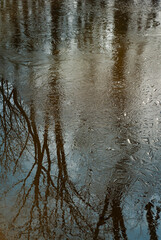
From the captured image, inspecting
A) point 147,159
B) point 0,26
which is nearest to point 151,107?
point 147,159

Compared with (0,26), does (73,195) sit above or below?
below

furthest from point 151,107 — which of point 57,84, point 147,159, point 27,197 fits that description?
point 27,197

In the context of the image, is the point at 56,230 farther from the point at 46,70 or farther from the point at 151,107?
the point at 46,70

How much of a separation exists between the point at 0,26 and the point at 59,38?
178cm

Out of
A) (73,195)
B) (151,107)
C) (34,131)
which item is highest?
(151,107)

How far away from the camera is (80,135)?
3.87 metres

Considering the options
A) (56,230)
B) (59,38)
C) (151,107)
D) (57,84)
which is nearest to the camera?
(56,230)

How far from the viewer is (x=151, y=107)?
4492 mm

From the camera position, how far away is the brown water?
275 cm

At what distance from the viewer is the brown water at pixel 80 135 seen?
9.02ft

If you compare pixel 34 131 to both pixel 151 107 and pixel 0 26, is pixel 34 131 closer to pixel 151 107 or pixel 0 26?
pixel 151 107

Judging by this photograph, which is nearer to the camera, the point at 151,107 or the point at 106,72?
the point at 151,107

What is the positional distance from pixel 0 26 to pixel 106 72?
378cm

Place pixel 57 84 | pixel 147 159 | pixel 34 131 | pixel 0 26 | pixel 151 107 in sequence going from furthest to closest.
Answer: pixel 0 26 → pixel 57 84 → pixel 151 107 → pixel 34 131 → pixel 147 159
